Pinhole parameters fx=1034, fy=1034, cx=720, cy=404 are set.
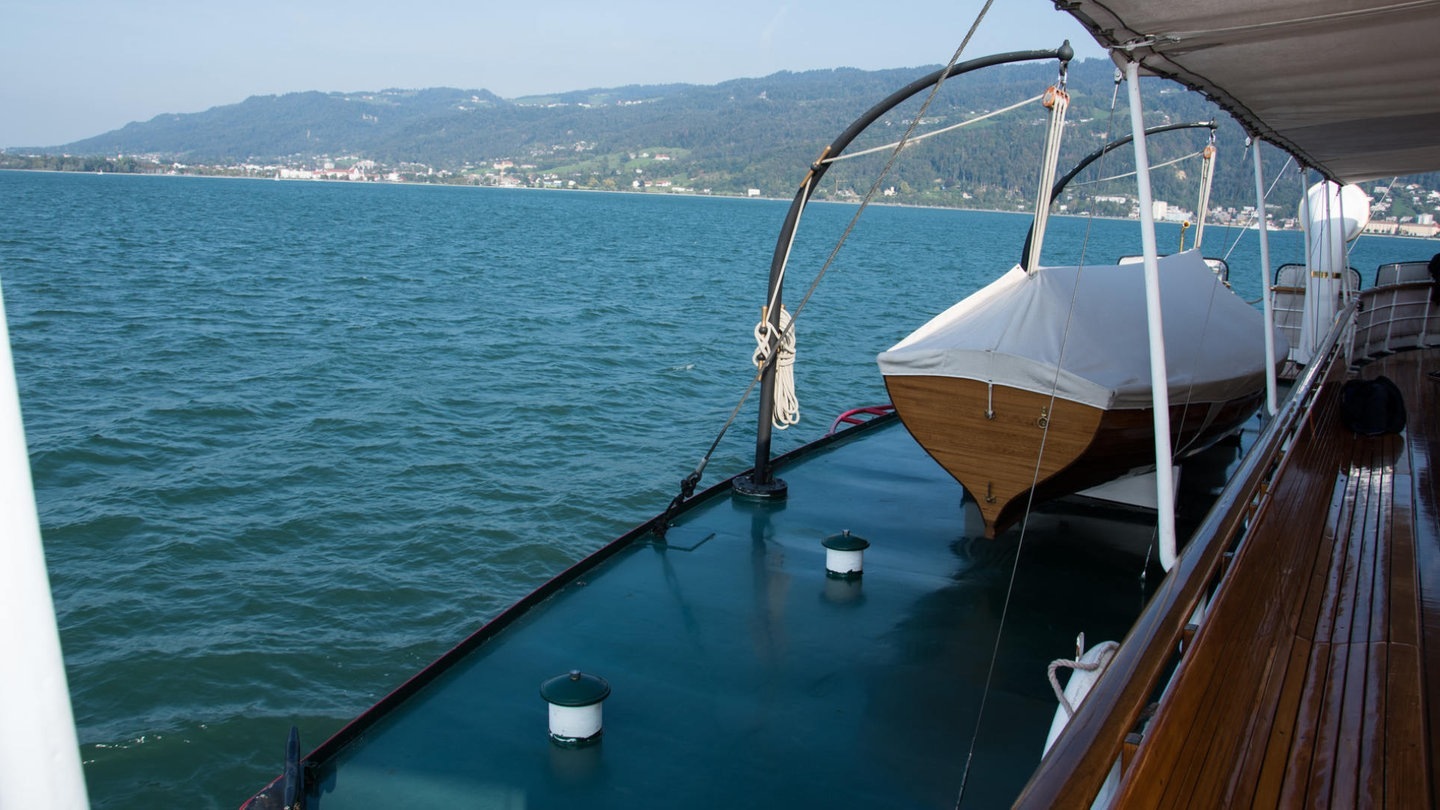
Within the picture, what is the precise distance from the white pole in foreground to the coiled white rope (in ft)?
27.0

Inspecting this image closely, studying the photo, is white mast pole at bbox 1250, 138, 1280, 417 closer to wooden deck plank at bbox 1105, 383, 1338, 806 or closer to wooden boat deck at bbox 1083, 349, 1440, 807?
wooden boat deck at bbox 1083, 349, 1440, 807

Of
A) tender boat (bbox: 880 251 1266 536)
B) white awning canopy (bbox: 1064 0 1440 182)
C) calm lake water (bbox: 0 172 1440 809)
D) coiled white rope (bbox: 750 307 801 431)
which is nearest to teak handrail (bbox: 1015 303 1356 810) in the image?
tender boat (bbox: 880 251 1266 536)

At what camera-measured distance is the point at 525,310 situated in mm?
33688

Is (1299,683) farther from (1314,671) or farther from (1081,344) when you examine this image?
(1081,344)

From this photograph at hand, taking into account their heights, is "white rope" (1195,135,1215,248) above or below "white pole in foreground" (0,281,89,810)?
above

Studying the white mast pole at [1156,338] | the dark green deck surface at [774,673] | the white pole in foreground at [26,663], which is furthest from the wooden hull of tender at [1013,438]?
the white pole in foreground at [26,663]

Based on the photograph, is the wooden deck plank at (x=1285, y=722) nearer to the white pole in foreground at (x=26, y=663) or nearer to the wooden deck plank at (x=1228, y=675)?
the wooden deck plank at (x=1228, y=675)

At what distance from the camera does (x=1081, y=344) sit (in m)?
7.88

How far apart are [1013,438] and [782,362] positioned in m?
2.65

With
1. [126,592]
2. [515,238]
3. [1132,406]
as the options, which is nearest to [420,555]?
[126,592]

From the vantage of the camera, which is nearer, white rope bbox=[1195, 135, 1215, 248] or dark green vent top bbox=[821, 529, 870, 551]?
dark green vent top bbox=[821, 529, 870, 551]

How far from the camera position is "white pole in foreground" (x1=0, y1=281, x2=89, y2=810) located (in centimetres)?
106

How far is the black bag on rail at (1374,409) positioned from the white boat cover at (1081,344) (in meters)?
1.06

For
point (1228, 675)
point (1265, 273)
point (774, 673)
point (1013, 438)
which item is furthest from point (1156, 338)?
point (1265, 273)
